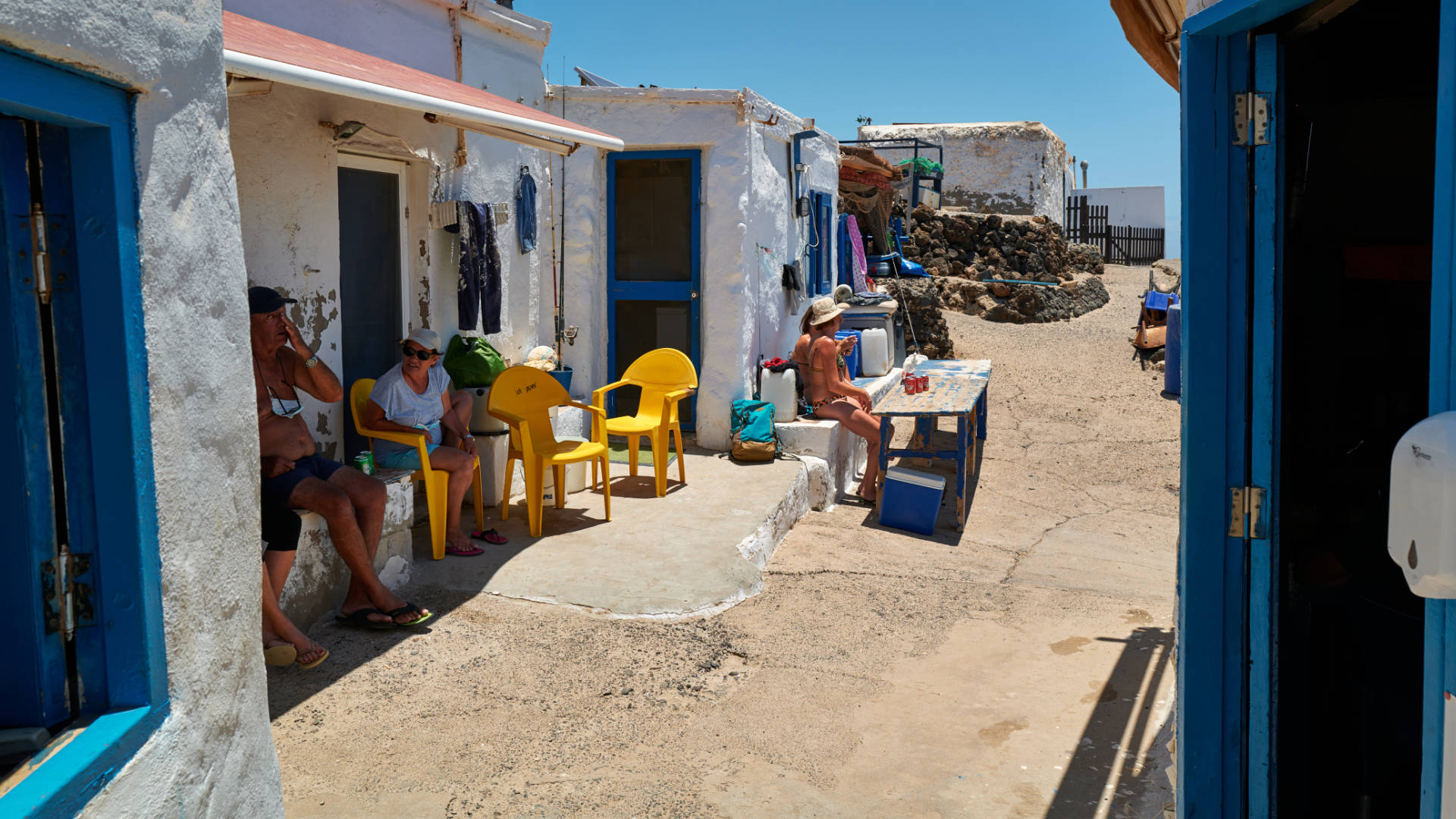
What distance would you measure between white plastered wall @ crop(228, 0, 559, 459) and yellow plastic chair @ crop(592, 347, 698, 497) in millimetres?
770

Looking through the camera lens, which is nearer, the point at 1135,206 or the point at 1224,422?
the point at 1224,422

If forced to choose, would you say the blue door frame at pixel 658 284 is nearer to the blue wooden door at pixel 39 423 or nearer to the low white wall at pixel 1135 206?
the blue wooden door at pixel 39 423

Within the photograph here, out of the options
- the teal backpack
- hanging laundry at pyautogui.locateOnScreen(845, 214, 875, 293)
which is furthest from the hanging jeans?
hanging laundry at pyautogui.locateOnScreen(845, 214, 875, 293)

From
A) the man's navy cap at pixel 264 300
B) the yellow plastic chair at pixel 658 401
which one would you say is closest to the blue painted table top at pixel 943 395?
the yellow plastic chair at pixel 658 401

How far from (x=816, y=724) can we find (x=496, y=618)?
162cm

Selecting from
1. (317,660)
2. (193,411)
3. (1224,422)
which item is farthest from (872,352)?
(193,411)

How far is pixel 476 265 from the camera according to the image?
6500 mm

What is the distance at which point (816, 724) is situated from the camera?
414 cm

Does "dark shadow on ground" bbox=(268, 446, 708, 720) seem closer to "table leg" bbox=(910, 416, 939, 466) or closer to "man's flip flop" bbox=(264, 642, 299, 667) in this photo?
"man's flip flop" bbox=(264, 642, 299, 667)

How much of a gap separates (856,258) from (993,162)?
29.4ft

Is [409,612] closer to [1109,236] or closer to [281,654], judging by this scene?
[281,654]

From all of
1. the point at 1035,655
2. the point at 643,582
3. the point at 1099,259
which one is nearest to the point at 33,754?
the point at 643,582

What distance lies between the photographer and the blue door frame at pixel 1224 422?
2473mm

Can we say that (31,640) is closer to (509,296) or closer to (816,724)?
(816,724)
